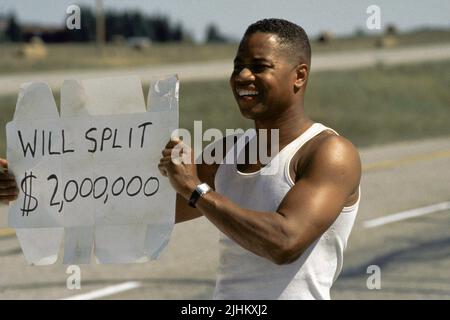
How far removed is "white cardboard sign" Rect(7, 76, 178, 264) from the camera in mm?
3615

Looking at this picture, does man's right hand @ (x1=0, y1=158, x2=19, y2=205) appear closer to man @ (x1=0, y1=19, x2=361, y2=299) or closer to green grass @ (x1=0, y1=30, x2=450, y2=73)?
man @ (x1=0, y1=19, x2=361, y2=299)

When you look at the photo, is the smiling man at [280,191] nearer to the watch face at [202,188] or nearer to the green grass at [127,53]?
the watch face at [202,188]

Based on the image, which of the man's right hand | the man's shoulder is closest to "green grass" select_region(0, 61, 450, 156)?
the man's right hand

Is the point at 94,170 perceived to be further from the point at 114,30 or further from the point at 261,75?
the point at 114,30

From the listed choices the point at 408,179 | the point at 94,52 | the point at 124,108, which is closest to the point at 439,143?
the point at 408,179

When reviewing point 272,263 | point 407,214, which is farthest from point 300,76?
point 407,214

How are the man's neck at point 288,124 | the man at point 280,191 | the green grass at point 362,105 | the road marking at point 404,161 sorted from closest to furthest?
1. the man at point 280,191
2. the man's neck at point 288,124
3. the road marking at point 404,161
4. the green grass at point 362,105

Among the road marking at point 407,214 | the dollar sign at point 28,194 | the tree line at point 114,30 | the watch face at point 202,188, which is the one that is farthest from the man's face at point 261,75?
the tree line at point 114,30

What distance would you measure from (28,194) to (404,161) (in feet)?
48.6

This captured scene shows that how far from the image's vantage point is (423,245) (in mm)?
10641

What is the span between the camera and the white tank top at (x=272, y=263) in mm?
3248

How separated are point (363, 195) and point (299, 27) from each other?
1081cm

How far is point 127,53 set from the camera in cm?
6203

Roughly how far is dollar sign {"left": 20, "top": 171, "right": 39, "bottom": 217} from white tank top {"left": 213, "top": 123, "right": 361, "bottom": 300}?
2.61 ft
